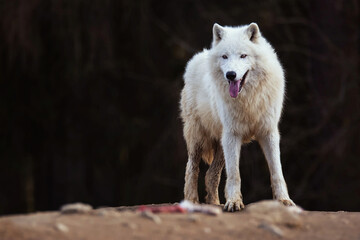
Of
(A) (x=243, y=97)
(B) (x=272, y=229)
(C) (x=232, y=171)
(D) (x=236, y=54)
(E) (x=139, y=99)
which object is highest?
(D) (x=236, y=54)

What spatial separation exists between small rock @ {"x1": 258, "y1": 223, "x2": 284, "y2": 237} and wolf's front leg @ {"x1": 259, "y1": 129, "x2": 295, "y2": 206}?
136cm

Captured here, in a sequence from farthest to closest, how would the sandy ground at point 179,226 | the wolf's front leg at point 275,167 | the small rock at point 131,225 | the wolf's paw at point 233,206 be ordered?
1. the wolf's front leg at point 275,167
2. the wolf's paw at point 233,206
3. the small rock at point 131,225
4. the sandy ground at point 179,226

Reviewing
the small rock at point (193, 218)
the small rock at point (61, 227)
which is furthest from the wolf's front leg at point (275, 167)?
the small rock at point (61, 227)

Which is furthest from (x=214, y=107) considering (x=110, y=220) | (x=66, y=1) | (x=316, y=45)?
(x=66, y=1)

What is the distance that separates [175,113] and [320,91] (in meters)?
2.54

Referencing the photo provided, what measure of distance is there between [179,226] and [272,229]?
0.67m

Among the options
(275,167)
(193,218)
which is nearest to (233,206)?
(275,167)

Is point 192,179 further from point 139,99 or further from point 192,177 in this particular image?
point 139,99

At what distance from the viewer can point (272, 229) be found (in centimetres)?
532

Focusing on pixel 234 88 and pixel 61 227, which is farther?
pixel 234 88

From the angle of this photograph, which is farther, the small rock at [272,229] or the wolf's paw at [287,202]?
the wolf's paw at [287,202]

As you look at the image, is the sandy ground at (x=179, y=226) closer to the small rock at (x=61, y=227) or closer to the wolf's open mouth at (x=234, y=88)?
the small rock at (x=61, y=227)

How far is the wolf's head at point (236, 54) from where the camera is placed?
21.6 feet

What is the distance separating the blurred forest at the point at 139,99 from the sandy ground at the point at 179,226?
20.6 ft
